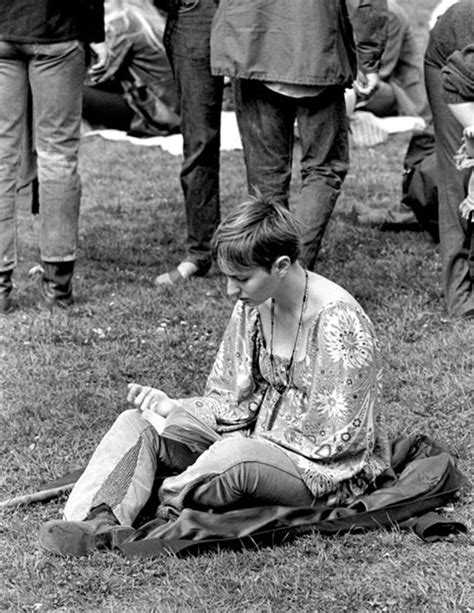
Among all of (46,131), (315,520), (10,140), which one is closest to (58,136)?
(46,131)

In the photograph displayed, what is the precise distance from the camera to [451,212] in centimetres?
601

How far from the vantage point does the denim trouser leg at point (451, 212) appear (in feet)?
19.4

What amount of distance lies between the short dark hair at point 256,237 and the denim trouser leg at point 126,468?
0.66 metres

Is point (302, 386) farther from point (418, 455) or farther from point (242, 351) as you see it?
point (418, 455)

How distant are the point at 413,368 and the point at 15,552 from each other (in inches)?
82.7

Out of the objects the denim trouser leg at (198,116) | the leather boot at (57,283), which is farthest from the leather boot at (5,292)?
the denim trouser leg at (198,116)

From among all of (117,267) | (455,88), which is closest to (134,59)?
(117,267)

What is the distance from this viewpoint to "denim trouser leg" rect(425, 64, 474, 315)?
5.91m

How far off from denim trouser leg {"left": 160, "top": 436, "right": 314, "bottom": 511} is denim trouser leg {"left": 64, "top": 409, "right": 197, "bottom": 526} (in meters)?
0.14

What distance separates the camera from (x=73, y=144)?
241 inches

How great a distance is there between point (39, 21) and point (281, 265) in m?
2.53

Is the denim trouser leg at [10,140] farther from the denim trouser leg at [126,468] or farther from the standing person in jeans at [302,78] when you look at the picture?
the denim trouser leg at [126,468]

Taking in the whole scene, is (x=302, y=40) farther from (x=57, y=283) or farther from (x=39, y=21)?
(x=57, y=283)

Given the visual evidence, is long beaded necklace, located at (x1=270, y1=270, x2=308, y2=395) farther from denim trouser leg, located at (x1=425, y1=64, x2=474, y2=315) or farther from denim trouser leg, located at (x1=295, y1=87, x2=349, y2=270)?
denim trouser leg, located at (x1=425, y1=64, x2=474, y2=315)
